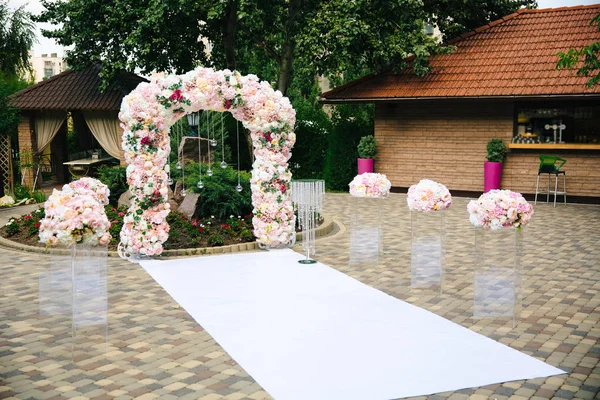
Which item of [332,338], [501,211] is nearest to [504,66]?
[501,211]

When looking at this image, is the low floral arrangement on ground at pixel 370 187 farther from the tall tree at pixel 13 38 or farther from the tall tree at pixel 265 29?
the tall tree at pixel 13 38

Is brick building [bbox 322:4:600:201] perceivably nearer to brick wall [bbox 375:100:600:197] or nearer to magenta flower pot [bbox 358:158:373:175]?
brick wall [bbox 375:100:600:197]

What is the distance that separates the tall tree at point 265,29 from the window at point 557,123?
10.6 feet

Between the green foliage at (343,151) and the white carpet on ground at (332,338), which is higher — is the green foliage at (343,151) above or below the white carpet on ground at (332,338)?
above

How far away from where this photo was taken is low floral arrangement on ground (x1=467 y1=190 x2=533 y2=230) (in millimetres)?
7785

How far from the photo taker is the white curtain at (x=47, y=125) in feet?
77.8

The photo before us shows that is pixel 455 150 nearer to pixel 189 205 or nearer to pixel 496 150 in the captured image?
pixel 496 150

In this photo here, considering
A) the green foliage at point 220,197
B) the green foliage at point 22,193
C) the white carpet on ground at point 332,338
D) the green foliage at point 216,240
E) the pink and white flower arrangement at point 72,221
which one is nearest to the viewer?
the white carpet on ground at point 332,338

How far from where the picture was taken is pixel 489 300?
7.96 m

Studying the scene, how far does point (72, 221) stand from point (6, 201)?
1355cm

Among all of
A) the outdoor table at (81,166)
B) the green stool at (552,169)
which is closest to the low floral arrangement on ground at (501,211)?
the green stool at (552,169)

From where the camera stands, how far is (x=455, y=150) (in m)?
20.3

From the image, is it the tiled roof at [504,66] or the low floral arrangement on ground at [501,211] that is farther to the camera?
the tiled roof at [504,66]

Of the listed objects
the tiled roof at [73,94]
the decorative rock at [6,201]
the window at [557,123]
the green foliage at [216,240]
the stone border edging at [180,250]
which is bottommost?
the stone border edging at [180,250]
